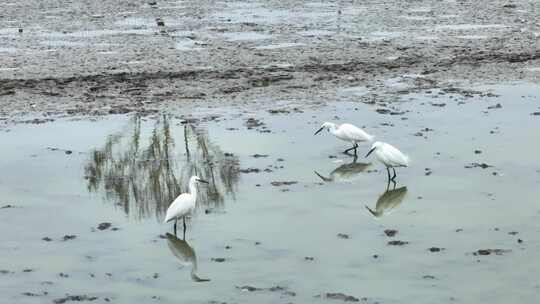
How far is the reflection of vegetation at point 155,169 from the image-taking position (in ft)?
46.6

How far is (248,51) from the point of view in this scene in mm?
22828

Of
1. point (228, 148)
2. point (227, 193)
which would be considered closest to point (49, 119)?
point (228, 148)

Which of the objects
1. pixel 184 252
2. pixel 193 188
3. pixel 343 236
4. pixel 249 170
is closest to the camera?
pixel 184 252

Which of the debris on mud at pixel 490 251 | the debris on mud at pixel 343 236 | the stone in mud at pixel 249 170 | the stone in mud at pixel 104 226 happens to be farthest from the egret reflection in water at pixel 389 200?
the stone in mud at pixel 104 226

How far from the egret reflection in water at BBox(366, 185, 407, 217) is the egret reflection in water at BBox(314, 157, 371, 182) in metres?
0.84

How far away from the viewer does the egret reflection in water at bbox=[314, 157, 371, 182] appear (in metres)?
14.9

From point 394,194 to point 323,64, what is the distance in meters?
7.89

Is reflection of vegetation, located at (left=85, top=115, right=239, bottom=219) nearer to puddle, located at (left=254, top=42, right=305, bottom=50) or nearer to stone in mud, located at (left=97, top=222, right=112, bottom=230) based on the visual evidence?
stone in mud, located at (left=97, top=222, right=112, bottom=230)

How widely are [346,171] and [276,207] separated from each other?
192cm

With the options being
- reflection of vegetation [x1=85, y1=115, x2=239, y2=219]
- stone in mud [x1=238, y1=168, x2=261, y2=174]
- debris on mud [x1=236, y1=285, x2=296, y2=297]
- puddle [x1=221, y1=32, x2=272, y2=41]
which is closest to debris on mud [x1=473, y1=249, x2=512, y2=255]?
debris on mud [x1=236, y1=285, x2=296, y2=297]

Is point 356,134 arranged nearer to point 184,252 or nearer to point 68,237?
point 184,252

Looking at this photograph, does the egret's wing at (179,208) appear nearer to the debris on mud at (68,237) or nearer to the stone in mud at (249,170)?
the debris on mud at (68,237)

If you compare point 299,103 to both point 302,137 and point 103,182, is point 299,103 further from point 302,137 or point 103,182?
point 103,182

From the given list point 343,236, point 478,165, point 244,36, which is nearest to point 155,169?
point 343,236
